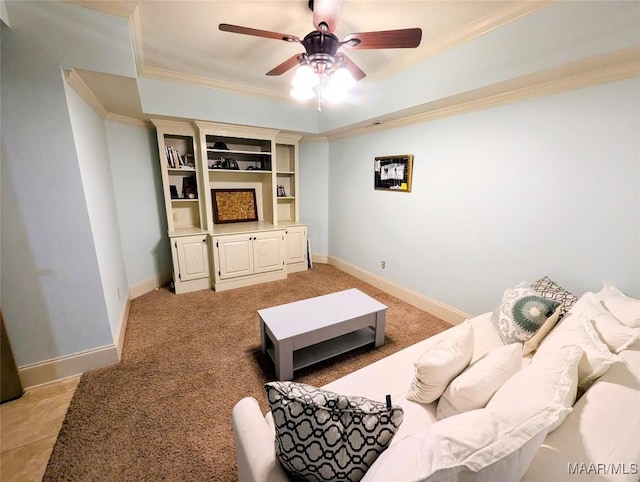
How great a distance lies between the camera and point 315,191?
450 centimetres

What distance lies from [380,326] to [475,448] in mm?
1684

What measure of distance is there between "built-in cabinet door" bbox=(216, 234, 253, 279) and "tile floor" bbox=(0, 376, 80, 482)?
1.76m

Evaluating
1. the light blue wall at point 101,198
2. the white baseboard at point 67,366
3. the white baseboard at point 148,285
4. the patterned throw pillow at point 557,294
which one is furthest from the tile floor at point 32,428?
the patterned throw pillow at point 557,294

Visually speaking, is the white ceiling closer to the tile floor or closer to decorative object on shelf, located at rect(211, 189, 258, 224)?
decorative object on shelf, located at rect(211, 189, 258, 224)

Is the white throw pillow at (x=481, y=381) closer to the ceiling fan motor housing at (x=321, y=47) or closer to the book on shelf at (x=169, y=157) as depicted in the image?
the ceiling fan motor housing at (x=321, y=47)

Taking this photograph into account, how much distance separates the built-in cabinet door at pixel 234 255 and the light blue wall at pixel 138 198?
867mm

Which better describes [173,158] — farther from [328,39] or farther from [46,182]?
[328,39]

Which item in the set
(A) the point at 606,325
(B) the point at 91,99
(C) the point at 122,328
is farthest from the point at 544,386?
(B) the point at 91,99

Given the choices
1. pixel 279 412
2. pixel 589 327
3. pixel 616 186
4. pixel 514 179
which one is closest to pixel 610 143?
pixel 616 186

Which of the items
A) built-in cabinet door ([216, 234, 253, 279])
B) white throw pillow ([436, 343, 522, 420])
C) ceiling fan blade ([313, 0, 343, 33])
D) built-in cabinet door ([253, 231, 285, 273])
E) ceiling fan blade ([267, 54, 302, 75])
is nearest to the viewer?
white throw pillow ([436, 343, 522, 420])

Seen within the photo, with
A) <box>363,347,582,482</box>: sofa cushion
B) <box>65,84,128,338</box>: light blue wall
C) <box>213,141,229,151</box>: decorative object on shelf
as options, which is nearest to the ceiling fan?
<box>65,84,128,338</box>: light blue wall

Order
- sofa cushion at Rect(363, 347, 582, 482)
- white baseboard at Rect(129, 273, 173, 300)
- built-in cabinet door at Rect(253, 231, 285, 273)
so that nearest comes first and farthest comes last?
sofa cushion at Rect(363, 347, 582, 482), white baseboard at Rect(129, 273, 173, 300), built-in cabinet door at Rect(253, 231, 285, 273)

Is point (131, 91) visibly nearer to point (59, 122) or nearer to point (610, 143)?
point (59, 122)

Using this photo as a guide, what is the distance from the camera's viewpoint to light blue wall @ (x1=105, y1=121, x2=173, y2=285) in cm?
309
